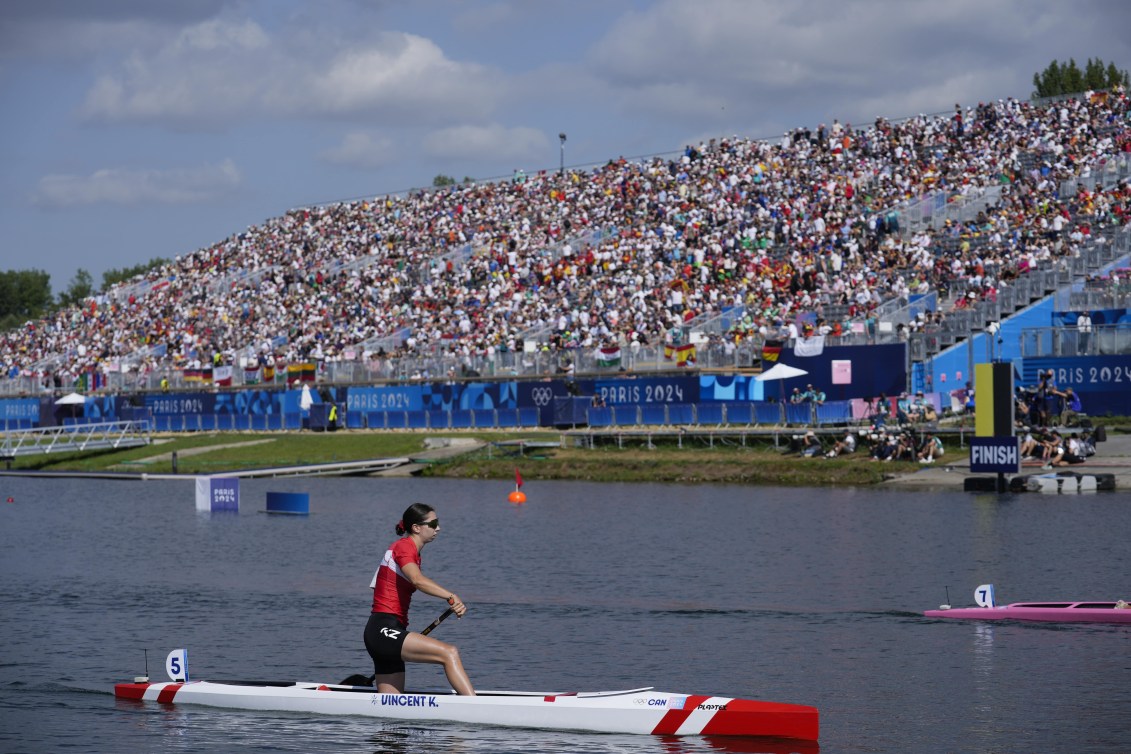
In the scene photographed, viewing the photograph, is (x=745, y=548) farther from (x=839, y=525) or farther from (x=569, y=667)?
(x=569, y=667)

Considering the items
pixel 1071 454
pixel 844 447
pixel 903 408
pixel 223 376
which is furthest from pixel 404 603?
pixel 223 376

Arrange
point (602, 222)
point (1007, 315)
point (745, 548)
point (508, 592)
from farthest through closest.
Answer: point (602, 222) → point (1007, 315) → point (745, 548) → point (508, 592)

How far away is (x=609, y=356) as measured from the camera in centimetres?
6178

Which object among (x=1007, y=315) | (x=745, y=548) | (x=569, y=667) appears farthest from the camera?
(x=1007, y=315)

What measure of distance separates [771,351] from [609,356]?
7.89m

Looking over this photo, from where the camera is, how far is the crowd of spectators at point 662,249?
59250mm

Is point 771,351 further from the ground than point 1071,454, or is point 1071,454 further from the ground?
point 771,351

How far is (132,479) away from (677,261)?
2547 cm

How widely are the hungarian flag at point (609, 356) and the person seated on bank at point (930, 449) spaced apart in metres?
15.9

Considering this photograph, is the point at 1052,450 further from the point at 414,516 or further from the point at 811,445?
the point at 414,516

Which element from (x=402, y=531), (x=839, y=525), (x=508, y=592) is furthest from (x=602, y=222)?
(x=402, y=531)

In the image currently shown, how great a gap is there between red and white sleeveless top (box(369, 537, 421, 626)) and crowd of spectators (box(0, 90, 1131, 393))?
1642 inches

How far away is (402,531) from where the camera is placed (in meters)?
16.0

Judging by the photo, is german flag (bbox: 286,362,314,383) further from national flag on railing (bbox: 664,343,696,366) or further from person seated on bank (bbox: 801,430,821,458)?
person seated on bank (bbox: 801,430,821,458)
